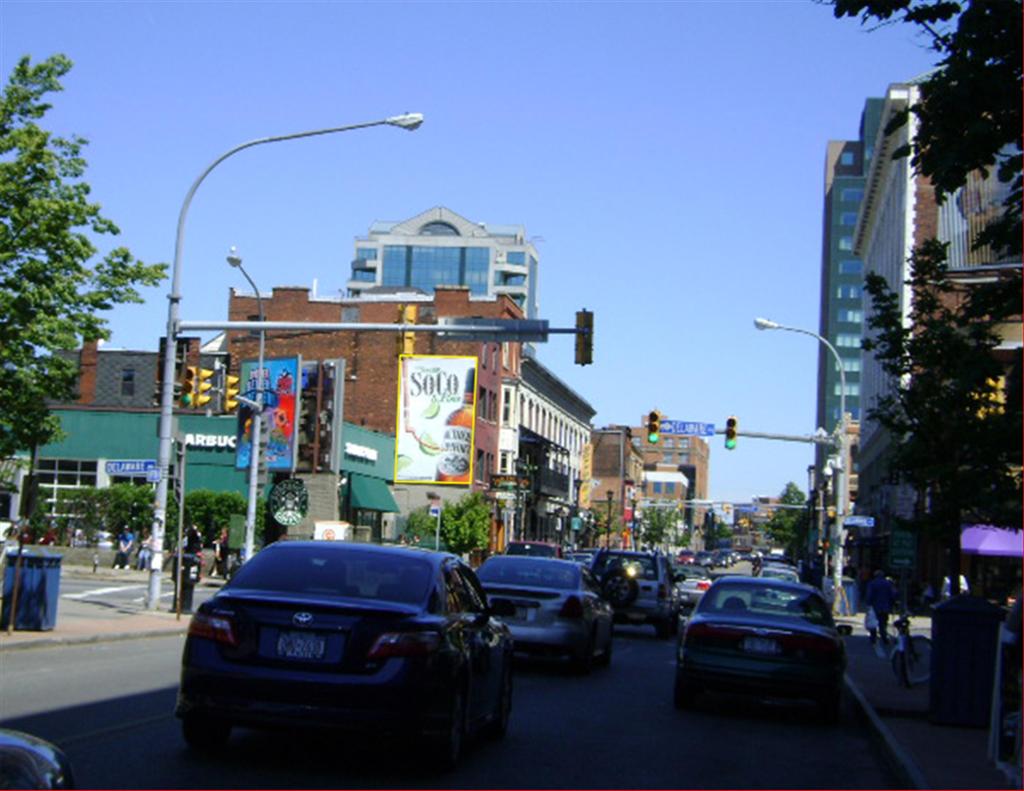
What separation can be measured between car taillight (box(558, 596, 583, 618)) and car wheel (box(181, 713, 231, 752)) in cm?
929

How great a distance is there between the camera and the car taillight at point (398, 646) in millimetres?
9695

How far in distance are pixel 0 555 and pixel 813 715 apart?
13.4m

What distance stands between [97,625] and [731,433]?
1008 inches

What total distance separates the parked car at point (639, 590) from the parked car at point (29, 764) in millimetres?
26067

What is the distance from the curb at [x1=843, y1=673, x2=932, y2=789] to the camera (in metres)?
11.1

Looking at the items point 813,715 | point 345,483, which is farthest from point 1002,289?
point 345,483

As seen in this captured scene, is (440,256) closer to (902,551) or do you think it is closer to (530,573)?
(902,551)

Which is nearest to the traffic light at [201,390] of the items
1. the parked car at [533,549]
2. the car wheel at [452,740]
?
the parked car at [533,549]

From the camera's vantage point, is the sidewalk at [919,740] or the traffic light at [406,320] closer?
the sidewalk at [919,740]

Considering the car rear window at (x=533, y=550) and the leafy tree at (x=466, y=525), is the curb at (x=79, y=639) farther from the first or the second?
the leafy tree at (x=466, y=525)

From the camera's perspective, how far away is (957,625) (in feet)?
49.7

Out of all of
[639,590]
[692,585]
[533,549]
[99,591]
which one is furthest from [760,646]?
[692,585]

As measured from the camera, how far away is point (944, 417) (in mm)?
18203

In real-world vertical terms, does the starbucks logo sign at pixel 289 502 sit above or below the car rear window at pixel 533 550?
above
